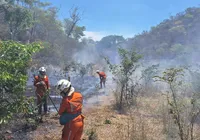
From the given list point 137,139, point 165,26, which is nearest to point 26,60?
point 137,139

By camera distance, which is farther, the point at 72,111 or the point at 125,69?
the point at 125,69

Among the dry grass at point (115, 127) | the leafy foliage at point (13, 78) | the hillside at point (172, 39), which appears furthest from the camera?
the hillside at point (172, 39)

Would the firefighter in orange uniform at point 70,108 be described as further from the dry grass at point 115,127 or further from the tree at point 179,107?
the dry grass at point 115,127

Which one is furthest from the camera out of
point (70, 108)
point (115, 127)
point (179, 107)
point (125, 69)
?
point (125, 69)

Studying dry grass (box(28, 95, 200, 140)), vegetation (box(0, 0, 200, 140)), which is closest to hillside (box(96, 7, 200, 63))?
vegetation (box(0, 0, 200, 140))

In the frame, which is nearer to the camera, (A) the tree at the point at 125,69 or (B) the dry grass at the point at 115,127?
(B) the dry grass at the point at 115,127

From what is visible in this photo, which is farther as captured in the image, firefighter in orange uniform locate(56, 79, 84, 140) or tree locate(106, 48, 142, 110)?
tree locate(106, 48, 142, 110)

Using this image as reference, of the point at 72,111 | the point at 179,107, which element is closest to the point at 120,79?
the point at 179,107

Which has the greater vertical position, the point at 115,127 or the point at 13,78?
the point at 13,78

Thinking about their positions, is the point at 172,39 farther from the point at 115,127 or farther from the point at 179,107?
the point at 179,107

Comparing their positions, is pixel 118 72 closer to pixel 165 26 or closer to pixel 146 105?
pixel 146 105

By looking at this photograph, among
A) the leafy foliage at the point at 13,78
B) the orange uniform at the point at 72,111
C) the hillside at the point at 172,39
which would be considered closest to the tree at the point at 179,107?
the orange uniform at the point at 72,111

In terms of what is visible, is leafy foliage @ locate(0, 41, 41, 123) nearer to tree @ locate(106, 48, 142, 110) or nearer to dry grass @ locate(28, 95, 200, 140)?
dry grass @ locate(28, 95, 200, 140)

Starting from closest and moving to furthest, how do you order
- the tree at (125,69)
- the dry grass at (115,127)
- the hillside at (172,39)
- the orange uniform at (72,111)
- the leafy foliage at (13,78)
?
the leafy foliage at (13,78) < the orange uniform at (72,111) < the dry grass at (115,127) < the tree at (125,69) < the hillside at (172,39)
